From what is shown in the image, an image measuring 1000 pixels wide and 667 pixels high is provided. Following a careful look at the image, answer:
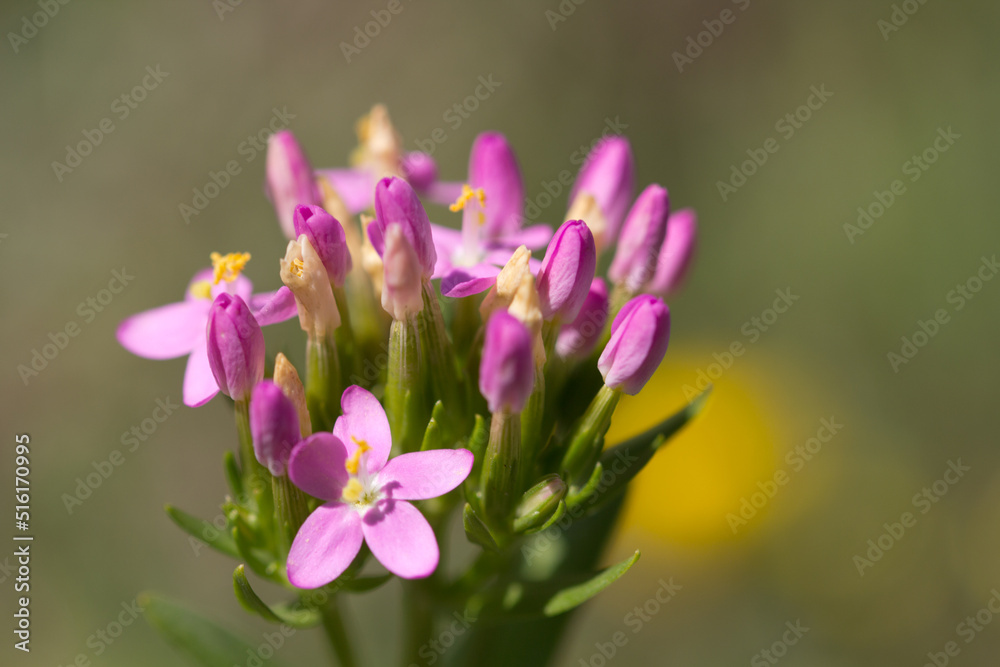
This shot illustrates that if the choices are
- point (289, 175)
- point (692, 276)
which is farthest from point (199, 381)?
point (692, 276)

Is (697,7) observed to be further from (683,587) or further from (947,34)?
(683,587)

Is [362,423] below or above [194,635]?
above

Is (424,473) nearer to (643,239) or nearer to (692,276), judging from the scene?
(643,239)

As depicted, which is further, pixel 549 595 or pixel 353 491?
pixel 549 595

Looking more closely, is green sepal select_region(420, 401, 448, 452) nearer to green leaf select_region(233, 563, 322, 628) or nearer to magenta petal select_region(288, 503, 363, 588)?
magenta petal select_region(288, 503, 363, 588)

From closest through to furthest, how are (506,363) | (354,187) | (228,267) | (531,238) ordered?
1. (506,363)
2. (228,267)
3. (531,238)
4. (354,187)

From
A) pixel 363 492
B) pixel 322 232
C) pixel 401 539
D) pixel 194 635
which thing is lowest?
pixel 194 635

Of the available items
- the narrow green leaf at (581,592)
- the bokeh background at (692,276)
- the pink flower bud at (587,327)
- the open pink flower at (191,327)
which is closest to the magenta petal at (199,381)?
the open pink flower at (191,327)
